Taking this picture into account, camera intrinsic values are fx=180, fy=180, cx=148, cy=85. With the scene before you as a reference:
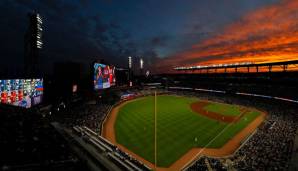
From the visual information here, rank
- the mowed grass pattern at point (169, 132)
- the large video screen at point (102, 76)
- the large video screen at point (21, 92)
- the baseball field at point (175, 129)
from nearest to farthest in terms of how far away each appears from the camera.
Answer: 1. the mowed grass pattern at point (169, 132)
2. the baseball field at point (175, 129)
3. the large video screen at point (21, 92)
4. the large video screen at point (102, 76)

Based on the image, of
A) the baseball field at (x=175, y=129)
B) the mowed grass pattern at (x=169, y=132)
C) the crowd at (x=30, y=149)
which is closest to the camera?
the crowd at (x=30, y=149)

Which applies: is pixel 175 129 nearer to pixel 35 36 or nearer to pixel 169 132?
pixel 169 132

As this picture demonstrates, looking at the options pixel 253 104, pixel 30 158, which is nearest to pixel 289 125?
pixel 253 104

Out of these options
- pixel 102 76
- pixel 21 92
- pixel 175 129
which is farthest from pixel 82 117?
pixel 175 129

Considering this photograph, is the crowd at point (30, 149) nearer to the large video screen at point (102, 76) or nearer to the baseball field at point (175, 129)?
the baseball field at point (175, 129)

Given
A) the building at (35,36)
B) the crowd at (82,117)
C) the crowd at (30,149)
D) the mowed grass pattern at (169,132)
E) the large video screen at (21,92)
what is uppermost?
the building at (35,36)

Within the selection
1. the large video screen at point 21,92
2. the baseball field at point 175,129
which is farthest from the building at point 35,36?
the baseball field at point 175,129
